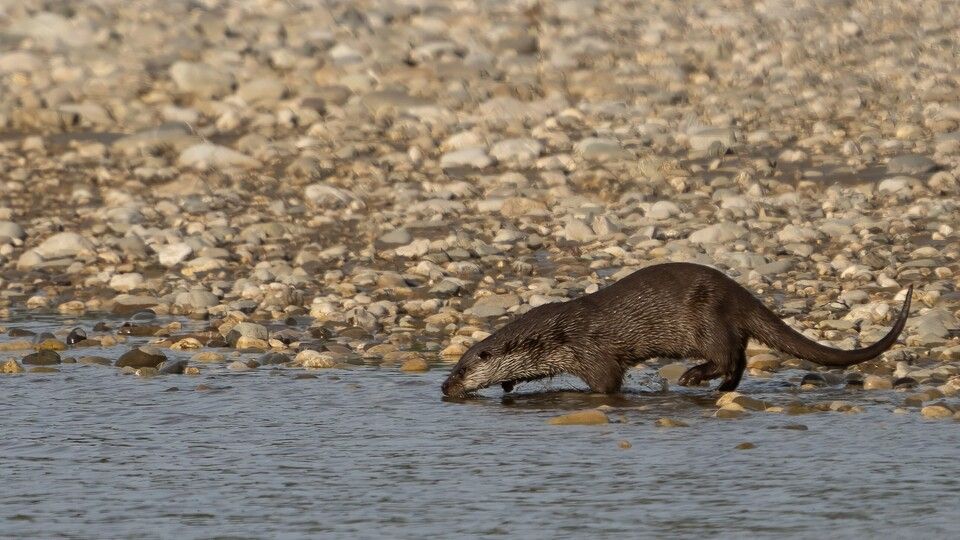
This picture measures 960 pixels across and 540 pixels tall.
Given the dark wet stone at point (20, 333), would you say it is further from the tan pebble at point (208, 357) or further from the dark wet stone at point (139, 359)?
the tan pebble at point (208, 357)

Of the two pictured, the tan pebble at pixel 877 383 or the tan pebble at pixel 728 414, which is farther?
the tan pebble at pixel 877 383

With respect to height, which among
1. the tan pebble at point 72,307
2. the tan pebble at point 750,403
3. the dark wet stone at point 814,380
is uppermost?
the tan pebble at point 72,307

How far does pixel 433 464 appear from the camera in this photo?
7.50 meters

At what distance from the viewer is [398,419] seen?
27.7 ft

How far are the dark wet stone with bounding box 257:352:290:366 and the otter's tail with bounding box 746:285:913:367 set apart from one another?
9.05 feet

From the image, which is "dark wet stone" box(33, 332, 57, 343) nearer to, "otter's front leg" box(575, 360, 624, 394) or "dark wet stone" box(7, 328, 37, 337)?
"dark wet stone" box(7, 328, 37, 337)

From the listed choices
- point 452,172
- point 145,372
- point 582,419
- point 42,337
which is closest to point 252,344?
point 145,372

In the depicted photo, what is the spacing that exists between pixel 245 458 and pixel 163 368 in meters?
2.15

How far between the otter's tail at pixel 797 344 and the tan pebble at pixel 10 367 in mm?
4198

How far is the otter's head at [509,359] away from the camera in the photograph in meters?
9.05

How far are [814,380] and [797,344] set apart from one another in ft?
0.86

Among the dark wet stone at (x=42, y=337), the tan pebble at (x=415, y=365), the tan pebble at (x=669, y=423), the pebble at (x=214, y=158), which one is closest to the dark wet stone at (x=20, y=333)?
the dark wet stone at (x=42, y=337)

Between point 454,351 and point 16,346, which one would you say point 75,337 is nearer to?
point 16,346

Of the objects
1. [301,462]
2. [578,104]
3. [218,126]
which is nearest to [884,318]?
[301,462]
